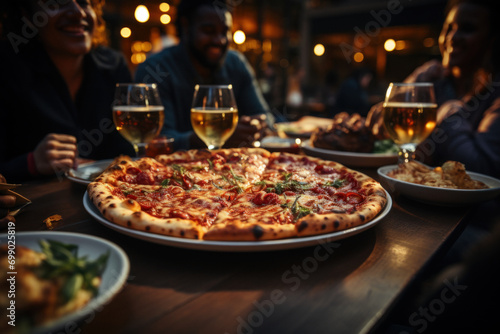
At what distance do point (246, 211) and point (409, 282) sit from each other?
2.25 ft

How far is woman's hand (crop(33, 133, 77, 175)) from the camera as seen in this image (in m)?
2.08

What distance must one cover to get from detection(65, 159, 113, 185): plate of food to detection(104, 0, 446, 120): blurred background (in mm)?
9938

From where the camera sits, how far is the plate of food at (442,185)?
153cm

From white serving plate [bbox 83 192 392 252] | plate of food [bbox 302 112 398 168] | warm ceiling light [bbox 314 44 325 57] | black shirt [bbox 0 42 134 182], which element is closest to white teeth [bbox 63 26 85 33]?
black shirt [bbox 0 42 134 182]

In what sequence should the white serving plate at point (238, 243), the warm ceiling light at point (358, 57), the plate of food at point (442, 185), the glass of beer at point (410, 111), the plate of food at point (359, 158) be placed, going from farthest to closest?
the warm ceiling light at point (358, 57)
the plate of food at point (359, 158)
the glass of beer at point (410, 111)
the plate of food at point (442, 185)
the white serving plate at point (238, 243)

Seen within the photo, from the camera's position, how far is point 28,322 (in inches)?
22.5

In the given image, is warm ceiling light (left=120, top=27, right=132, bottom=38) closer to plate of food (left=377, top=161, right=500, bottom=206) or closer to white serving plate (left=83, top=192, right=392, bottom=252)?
plate of food (left=377, top=161, right=500, bottom=206)

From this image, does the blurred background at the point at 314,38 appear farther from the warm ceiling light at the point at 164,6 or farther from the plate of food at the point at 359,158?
the plate of food at the point at 359,158

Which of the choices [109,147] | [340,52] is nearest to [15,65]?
[109,147]

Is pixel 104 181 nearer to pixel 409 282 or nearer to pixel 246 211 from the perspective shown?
pixel 246 211

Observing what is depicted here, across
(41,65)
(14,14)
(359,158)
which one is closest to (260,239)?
(359,158)

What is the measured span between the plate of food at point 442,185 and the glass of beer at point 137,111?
1.36 metres

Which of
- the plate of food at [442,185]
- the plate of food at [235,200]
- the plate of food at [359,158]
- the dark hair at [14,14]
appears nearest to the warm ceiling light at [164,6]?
the dark hair at [14,14]

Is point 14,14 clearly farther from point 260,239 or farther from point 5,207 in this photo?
point 260,239
